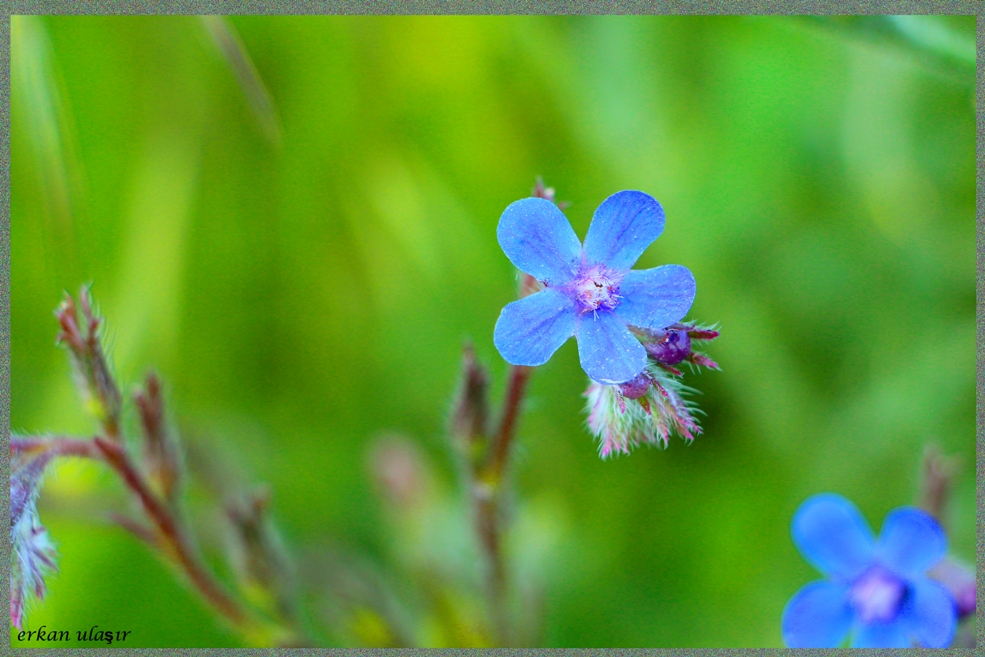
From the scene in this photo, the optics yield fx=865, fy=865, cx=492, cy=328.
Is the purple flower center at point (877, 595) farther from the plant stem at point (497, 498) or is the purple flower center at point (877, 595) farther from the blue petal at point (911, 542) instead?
the plant stem at point (497, 498)

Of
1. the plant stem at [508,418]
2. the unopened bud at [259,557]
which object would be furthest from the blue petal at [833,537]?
the unopened bud at [259,557]

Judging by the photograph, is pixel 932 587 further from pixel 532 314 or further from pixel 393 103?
pixel 393 103

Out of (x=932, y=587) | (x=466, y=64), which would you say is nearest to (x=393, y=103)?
(x=466, y=64)

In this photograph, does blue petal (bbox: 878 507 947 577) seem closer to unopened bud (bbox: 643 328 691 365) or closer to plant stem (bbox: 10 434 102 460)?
unopened bud (bbox: 643 328 691 365)

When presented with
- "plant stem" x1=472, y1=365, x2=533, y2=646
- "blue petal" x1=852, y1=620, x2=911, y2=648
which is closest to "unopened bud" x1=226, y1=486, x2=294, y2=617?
"plant stem" x1=472, y1=365, x2=533, y2=646

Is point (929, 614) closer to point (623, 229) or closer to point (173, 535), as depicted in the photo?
point (623, 229)

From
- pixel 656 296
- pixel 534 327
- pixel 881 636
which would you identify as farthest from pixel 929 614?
pixel 534 327
